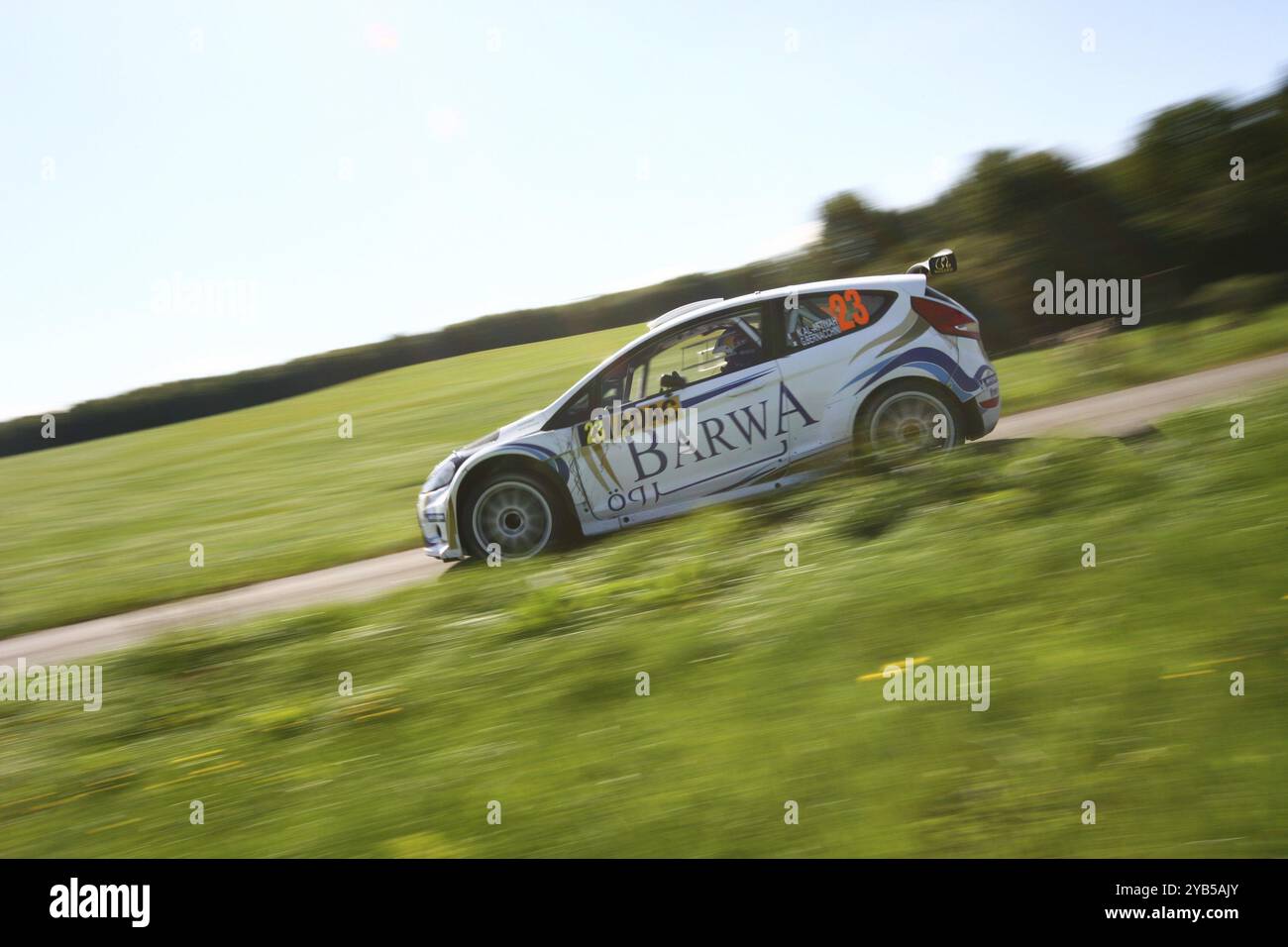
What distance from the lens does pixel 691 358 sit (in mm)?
8016

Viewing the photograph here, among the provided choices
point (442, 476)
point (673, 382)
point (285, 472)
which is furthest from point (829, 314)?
point (285, 472)

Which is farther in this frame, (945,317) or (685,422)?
(945,317)

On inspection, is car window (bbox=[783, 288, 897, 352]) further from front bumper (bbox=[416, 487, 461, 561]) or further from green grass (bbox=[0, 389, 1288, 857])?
front bumper (bbox=[416, 487, 461, 561])

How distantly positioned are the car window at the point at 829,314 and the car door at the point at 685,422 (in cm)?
25

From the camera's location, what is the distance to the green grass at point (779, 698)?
3689 millimetres

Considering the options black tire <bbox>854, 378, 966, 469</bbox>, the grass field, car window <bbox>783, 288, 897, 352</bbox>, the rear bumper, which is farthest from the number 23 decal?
the grass field

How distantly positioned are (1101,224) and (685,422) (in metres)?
11.4

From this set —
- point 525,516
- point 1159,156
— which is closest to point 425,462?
point 525,516

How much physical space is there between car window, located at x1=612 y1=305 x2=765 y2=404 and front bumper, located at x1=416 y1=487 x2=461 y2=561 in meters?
1.46

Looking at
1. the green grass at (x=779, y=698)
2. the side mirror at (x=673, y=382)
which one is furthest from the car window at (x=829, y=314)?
the green grass at (x=779, y=698)

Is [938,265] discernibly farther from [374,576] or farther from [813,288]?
[374,576]
